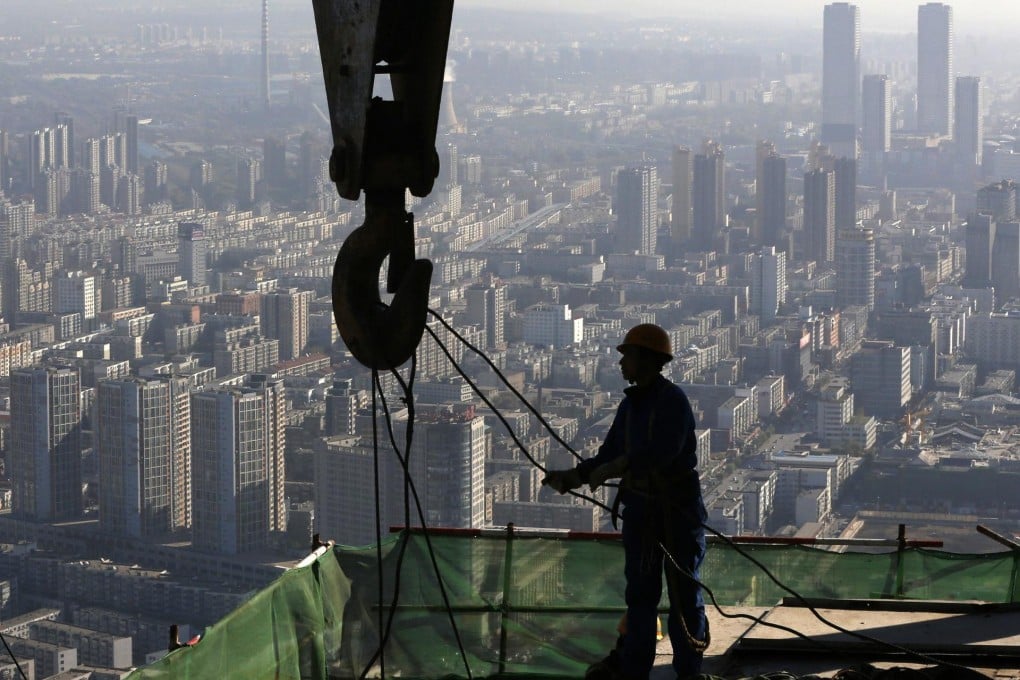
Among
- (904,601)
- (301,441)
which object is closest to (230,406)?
(301,441)

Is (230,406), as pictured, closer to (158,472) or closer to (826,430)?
(158,472)

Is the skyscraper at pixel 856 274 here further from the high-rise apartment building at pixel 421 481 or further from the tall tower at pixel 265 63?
the tall tower at pixel 265 63

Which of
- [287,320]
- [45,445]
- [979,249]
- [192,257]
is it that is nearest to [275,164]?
[192,257]

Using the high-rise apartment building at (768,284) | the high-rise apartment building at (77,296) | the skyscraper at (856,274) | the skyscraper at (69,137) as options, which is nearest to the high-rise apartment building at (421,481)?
the high-rise apartment building at (77,296)

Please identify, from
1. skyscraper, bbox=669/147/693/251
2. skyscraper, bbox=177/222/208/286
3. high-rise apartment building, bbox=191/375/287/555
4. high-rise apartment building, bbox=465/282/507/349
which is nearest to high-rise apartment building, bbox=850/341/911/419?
high-rise apartment building, bbox=465/282/507/349

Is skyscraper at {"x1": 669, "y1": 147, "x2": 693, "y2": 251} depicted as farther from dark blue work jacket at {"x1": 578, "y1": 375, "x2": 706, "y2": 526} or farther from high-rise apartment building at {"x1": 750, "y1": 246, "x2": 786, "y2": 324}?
dark blue work jacket at {"x1": 578, "y1": 375, "x2": 706, "y2": 526}

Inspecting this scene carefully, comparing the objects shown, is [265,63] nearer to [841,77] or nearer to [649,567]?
[841,77]
